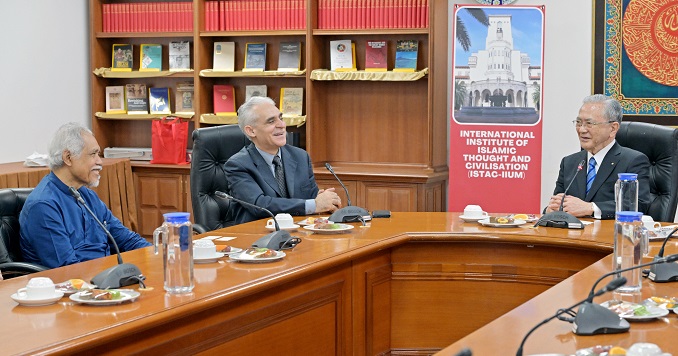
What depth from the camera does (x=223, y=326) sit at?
2.78m

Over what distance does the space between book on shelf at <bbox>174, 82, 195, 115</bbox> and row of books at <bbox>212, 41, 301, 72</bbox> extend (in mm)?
284

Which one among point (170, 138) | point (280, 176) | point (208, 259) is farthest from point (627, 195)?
point (170, 138)

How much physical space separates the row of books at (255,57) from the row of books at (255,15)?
0.44ft

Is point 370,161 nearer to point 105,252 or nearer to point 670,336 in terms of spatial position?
point 105,252

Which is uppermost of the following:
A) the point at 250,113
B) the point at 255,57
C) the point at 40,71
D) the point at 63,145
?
the point at 255,57

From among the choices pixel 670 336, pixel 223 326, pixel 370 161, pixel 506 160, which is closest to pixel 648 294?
pixel 670 336

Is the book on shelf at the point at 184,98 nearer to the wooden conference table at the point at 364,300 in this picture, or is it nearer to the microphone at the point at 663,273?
the wooden conference table at the point at 364,300

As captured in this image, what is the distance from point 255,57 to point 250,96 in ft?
0.96

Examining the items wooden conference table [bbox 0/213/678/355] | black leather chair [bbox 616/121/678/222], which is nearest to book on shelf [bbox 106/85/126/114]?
wooden conference table [bbox 0/213/678/355]

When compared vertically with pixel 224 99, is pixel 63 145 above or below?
below

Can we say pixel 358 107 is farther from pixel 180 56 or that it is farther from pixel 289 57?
pixel 180 56

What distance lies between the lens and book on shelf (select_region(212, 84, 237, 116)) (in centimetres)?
688

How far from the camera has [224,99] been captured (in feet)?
22.6

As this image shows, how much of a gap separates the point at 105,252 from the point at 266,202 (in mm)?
837
